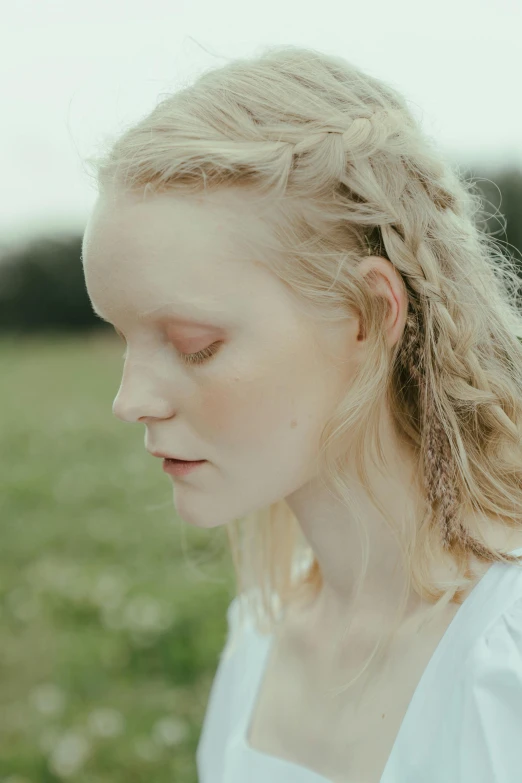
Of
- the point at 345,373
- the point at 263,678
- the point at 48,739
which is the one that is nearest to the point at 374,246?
the point at 345,373

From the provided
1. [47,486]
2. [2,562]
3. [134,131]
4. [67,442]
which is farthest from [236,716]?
[67,442]

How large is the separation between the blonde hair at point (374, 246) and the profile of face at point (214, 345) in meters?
0.04

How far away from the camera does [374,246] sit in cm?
170

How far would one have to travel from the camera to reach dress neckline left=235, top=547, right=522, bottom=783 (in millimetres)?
1603

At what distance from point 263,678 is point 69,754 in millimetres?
1282

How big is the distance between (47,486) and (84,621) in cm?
267

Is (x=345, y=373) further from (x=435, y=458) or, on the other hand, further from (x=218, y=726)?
(x=218, y=726)

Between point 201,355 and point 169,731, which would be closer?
point 201,355

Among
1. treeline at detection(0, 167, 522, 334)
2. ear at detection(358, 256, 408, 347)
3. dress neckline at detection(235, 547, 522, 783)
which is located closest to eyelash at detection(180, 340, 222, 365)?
ear at detection(358, 256, 408, 347)

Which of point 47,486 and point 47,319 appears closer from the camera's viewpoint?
point 47,486

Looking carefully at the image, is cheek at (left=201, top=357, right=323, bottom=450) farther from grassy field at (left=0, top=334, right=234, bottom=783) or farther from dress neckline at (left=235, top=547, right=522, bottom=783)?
grassy field at (left=0, top=334, right=234, bottom=783)

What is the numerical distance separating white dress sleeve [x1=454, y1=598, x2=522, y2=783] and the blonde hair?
0.68 feet

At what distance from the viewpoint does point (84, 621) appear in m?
4.18

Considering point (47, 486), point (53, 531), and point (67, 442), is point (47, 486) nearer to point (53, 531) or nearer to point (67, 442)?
point (53, 531)
